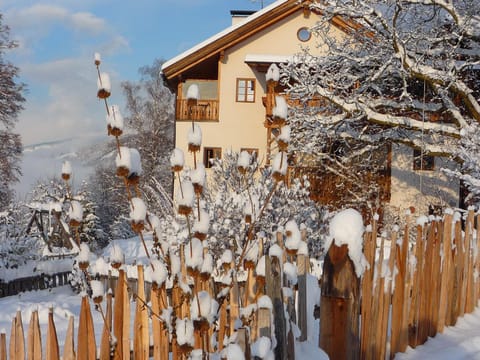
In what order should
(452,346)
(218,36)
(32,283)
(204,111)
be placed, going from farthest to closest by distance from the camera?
1. (204,111)
2. (218,36)
3. (32,283)
4. (452,346)

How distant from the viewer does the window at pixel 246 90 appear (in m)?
19.8

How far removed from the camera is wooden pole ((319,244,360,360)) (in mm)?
1826

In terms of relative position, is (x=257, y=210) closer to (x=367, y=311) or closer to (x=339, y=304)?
(x=367, y=311)

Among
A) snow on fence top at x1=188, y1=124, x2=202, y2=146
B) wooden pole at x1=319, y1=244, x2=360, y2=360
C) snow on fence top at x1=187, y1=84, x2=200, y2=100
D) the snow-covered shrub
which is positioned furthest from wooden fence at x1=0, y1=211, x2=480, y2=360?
the snow-covered shrub

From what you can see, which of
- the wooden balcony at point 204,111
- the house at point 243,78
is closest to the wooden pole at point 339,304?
the house at point 243,78

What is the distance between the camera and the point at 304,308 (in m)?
2.66

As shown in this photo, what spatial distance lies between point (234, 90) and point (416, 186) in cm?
769

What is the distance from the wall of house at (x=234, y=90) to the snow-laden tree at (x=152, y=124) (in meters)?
14.8

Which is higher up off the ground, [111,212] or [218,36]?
[218,36]

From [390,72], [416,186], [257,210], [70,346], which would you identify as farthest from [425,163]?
[70,346]

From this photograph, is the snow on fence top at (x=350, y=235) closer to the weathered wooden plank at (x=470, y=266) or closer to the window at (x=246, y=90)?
the weathered wooden plank at (x=470, y=266)

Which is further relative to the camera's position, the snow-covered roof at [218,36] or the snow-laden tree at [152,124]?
the snow-laden tree at [152,124]

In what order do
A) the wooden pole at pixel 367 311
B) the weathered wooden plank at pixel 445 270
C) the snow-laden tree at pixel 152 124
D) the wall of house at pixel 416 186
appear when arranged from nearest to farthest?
the wooden pole at pixel 367 311 < the weathered wooden plank at pixel 445 270 < the wall of house at pixel 416 186 < the snow-laden tree at pixel 152 124

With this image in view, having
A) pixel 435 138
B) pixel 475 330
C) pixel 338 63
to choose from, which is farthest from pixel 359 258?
pixel 435 138
